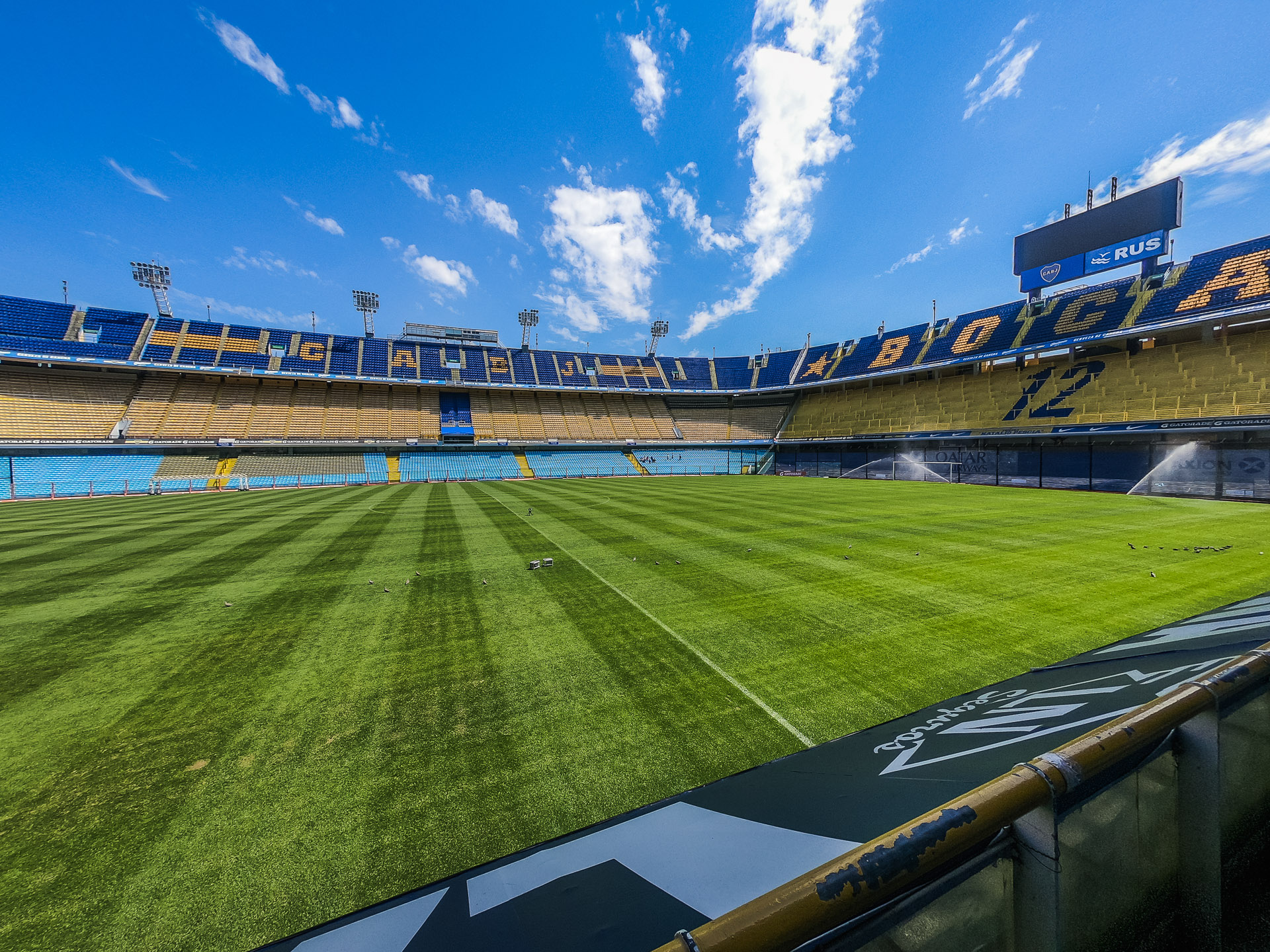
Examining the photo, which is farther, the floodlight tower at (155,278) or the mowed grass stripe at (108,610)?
the floodlight tower at (155,278)

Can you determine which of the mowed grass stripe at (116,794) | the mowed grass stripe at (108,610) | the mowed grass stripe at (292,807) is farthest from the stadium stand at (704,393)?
the mowed grass stripe at (116,794)

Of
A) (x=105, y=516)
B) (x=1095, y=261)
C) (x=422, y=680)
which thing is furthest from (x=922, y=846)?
(x=1095, y=261)

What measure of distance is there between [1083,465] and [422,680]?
32.0 meters

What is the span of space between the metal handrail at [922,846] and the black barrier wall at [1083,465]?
94.3 feet

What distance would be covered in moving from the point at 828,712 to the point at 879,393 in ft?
133

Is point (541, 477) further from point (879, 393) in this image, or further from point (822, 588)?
point (822, 588)

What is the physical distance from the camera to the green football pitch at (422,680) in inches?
93.0

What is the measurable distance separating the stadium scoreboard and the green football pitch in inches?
1075

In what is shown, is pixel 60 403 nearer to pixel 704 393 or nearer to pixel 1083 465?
pixel 704 393

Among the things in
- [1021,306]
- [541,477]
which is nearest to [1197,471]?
[1021,306]

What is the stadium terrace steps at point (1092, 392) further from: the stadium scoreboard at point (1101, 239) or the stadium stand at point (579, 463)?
the stadium stand at point (579, 463)

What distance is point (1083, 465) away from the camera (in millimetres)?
23828

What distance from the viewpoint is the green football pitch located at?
2361mm

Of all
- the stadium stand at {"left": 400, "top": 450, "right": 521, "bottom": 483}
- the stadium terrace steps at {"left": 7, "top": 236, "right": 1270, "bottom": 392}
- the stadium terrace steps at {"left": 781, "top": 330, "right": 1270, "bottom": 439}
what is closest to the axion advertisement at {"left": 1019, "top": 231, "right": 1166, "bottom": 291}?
the stadium terrace steps at {"left": 7, "top": 236, "right": 1270, "bottom": 392}
